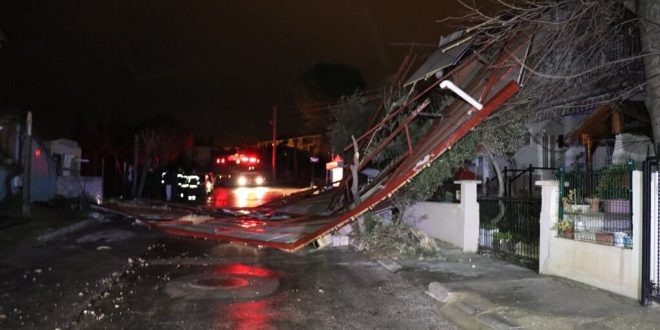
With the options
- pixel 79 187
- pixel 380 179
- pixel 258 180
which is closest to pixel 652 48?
pixel 380 179

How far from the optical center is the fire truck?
56906 mm

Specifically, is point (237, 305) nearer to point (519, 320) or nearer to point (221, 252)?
point (519, 320)

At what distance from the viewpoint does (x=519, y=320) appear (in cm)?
752

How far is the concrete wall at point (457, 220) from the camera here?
14.0m

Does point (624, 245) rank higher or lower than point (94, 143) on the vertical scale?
lower

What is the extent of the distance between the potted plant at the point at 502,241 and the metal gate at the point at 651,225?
4.78 metres

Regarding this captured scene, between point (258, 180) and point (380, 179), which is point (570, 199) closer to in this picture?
point (380, 179)

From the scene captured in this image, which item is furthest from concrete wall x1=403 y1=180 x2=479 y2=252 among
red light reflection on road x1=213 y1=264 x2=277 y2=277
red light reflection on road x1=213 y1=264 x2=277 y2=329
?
red light reflection on road x1=213 y1=264 x2=277 y2=329

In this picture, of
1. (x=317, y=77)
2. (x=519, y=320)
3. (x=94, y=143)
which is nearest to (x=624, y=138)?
(x=519, y=320)

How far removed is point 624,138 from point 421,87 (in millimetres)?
5596

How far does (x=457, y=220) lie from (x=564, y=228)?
435 cm

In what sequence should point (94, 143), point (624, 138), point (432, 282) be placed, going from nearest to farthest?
1. point (432, 282)
2. point (624, 138)
3. point (94, 143)

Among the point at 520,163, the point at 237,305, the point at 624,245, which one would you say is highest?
the point at 520,163

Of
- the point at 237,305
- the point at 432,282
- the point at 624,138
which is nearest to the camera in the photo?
the point at 237,305
